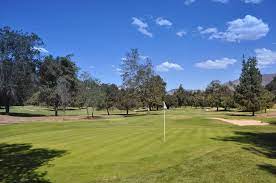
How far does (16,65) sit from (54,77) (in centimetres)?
1209

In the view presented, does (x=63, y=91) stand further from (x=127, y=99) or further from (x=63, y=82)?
(x=127, y=99)

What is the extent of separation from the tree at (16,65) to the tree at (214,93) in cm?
7189

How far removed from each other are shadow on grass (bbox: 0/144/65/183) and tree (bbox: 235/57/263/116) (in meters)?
56.1

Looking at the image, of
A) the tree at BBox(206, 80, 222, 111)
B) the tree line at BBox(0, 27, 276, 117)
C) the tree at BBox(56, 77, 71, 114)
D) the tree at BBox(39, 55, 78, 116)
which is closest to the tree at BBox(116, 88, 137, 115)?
the tree line at BBox(0, 27, 276, 117)

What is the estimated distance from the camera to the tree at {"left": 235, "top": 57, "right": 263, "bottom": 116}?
227 feet

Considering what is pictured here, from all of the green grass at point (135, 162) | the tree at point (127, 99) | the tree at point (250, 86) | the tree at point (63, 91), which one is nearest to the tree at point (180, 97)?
the tree at point (127, 99)

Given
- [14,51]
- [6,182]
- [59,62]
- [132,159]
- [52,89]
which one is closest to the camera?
[6,182]

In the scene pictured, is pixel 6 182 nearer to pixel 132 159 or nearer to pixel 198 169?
pixel 132 159

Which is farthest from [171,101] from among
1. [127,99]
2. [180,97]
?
[127,99]

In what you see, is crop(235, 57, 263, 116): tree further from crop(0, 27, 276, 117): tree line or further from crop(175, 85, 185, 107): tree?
crop(175, 85, 185, 107): tree

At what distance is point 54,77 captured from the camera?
73125 millimetres

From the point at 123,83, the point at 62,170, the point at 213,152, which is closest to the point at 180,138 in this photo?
the point at 213,152

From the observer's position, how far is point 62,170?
48.2 ft

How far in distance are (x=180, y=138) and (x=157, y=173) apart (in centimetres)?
1047
